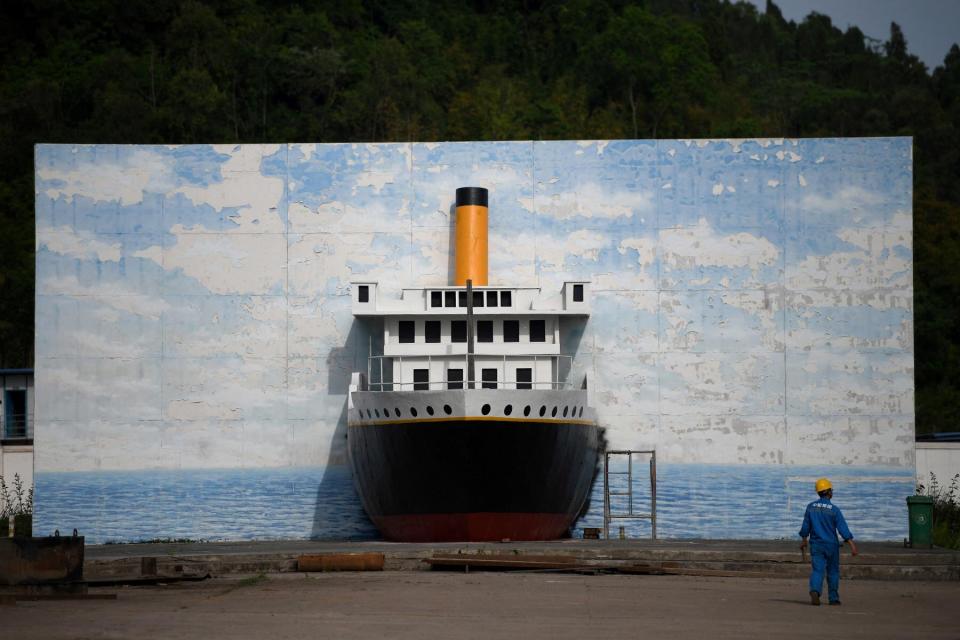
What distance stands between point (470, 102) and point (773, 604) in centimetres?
7560

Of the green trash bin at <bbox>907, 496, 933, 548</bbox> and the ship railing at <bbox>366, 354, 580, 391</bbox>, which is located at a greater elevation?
the ship railing at <bbox>366, 354, 580, 391</bbox>

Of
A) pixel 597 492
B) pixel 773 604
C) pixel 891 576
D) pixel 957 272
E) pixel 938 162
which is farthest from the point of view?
pixel 938 162

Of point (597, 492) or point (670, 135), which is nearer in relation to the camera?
point (597, 492)

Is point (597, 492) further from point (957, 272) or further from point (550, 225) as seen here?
point (957, 272)

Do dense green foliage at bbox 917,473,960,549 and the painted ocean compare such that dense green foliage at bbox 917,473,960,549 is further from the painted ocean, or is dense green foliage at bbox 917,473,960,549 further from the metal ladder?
the metal ladder

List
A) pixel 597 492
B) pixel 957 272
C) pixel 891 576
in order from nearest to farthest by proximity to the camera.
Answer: pixel 891 576 < pixel 597 492 < pixel 957 272

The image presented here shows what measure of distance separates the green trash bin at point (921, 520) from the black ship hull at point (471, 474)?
729cm

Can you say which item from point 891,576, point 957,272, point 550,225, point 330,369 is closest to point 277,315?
point 330,369

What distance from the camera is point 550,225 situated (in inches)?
1273

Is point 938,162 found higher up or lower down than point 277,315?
higher up

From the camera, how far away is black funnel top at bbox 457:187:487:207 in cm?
3158

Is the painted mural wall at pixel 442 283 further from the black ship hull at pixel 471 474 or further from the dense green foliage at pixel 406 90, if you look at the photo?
the dense green foliage at pixel 406 90

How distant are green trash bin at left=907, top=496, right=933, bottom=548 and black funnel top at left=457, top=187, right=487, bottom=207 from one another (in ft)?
38.8

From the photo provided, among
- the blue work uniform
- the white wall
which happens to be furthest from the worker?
the white wall
